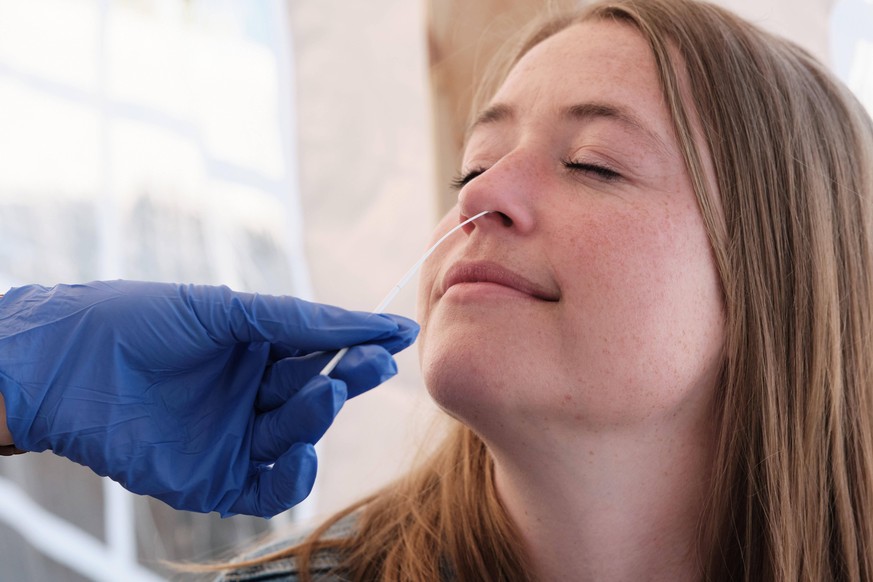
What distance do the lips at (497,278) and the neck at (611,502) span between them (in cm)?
20

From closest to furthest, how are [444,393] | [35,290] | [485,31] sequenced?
[444,393] → [35,290] → [485,31]

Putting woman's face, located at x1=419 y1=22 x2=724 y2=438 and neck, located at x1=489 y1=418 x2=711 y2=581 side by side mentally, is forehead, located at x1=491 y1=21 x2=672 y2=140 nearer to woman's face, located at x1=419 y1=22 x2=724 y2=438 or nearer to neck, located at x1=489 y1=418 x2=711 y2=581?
woman's face, located at x1=419 y1=22 x2=724 y2=438

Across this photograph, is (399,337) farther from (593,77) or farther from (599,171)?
(593,77)

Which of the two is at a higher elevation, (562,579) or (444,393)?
(444,393)

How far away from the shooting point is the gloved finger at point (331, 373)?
3.51 ft

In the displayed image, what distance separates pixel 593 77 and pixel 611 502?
596 millimetres

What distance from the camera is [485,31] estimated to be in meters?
1.82

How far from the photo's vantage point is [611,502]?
1.17 meters

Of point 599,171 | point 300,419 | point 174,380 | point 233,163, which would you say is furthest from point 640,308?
point 233,163

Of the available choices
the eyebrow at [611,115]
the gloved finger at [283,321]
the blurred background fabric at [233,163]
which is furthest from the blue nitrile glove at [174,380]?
the blurred background fabric at [233,163]

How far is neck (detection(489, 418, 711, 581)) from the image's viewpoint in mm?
1113

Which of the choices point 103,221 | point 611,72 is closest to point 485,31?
point 611,72

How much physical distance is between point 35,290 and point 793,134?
1116 millimetres

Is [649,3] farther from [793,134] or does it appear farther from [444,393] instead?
[444,393]
